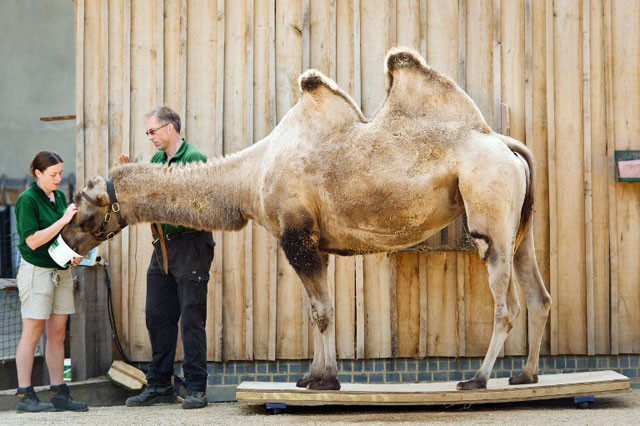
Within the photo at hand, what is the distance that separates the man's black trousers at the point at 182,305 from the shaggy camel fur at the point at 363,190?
39 cm

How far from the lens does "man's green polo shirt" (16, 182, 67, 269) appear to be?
6.44 meters

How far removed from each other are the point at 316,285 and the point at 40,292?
88.2 inches

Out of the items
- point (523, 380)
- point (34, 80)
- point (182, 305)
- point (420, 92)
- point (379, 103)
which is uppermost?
point (34, 80)

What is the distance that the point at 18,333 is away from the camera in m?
9.74

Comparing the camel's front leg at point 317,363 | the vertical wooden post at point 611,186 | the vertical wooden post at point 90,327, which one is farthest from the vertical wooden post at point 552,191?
the vertical wooden post at point 90,327

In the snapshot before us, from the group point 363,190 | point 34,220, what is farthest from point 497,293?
point 34,220

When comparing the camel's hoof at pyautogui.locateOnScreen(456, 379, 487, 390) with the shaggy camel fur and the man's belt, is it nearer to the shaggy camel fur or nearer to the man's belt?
the shaggy camel fur

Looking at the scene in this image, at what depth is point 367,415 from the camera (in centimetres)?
595

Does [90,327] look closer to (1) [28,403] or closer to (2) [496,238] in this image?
(1) [28,403]

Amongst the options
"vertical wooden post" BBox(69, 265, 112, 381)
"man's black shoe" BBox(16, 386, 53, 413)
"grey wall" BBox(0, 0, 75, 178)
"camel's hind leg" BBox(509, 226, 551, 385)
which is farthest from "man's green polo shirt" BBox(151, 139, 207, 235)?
"grey wall" BBox(0, 0, 75, 178)

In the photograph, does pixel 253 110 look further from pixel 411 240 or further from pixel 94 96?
pixel 411 240

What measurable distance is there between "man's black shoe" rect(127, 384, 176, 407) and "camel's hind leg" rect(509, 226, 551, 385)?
2957 millimetres

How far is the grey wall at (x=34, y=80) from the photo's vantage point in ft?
40.2

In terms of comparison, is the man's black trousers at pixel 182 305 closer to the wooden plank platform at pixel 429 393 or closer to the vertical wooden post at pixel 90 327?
the wooden plank platform at pixel 429 393
